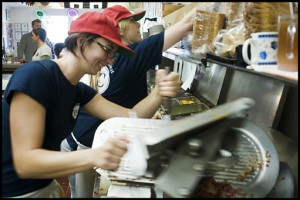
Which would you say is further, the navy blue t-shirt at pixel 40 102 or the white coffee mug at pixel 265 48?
the navy blue t-shirt at pixel 40 102

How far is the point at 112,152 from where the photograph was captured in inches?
34.3

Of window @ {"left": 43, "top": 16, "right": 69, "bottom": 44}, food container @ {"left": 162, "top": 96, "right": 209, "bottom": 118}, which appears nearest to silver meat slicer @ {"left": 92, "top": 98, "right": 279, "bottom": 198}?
food container @ {"left": 162, "top": 96, "right": 209, "bottom": 118}

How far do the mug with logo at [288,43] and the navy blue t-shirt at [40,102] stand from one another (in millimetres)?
773

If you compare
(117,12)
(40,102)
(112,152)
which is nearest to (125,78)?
(117,12)

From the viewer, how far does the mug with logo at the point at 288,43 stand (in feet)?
2.48

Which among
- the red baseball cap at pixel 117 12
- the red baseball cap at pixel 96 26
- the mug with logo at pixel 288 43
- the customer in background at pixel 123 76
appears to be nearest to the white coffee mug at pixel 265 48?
the mug with logo at pixel 288 43

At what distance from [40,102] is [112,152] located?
1.06 feet

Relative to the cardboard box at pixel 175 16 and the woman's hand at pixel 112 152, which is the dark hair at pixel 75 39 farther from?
the cardboard box at pixel 175 16

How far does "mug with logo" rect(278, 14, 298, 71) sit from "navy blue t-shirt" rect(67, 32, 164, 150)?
3.64ft

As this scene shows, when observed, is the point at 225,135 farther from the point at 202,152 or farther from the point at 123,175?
the point at 123,175

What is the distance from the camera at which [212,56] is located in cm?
140

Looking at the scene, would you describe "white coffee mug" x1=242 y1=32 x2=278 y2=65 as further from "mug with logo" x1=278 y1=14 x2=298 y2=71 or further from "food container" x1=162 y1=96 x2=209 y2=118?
"food container" x1=162 y1=96 x2=209 y2=118

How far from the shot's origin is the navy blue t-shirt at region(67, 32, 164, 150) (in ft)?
6.20

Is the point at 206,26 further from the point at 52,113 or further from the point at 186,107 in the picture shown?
the point at 52,113
